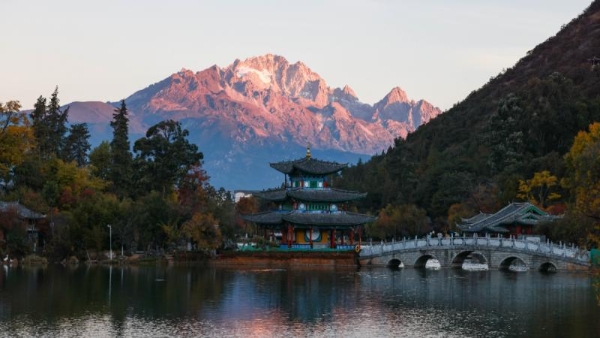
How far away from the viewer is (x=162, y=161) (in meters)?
101

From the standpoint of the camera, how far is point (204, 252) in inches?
3383

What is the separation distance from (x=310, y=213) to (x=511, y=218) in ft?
57.6

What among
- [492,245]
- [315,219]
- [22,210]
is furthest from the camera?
[22,210]

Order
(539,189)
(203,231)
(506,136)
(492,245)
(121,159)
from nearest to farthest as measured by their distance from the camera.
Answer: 1. (492,245)
2. (203,231)
3. (539,189)
4. (121,159)
5. (506,136)

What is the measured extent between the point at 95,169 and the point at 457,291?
56.8m

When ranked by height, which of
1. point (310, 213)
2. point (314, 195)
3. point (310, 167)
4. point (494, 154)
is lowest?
point (310, 213)

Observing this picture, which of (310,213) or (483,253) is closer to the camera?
(483,253)

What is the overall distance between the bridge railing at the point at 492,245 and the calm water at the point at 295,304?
7.74 ft

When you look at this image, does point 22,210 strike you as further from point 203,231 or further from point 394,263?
point 394,263

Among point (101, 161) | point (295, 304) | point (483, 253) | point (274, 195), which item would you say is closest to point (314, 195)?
point (274, 195)

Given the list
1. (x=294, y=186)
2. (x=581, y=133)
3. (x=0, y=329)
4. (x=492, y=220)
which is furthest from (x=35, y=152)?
(x=0, y=329)

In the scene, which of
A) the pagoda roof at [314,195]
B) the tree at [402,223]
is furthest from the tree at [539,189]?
the pagoda roof at [314,195]

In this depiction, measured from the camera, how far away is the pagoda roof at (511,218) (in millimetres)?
82375

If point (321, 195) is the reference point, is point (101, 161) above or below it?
above
